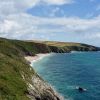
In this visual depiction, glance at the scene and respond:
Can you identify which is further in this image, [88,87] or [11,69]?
[88,87]

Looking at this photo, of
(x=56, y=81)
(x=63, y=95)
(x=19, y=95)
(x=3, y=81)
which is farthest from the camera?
(x=56, y=81)

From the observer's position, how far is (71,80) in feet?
405

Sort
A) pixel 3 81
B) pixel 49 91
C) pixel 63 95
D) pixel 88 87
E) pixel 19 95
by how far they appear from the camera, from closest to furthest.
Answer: pixel 19 95 < pixel 3 81 < pixel 49 91 < pixel 63 95 < pixel 88 87

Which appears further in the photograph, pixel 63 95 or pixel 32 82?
pixel 63 95

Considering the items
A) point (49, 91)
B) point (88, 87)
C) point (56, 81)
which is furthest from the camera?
point (56, 81)

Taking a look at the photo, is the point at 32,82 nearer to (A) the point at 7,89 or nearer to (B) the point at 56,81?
(A) the point at 7,89

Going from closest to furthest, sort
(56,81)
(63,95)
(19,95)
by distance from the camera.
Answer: (19,95) < (63,95) < (56,81)

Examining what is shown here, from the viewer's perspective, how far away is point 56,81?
120 m

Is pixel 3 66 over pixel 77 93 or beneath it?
over

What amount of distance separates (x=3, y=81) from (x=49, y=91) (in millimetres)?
13783

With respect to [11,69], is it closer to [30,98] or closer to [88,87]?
[30,98]

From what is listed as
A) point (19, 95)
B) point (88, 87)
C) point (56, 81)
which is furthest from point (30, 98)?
point (56, 81)

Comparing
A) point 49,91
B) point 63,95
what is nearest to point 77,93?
point 63,95

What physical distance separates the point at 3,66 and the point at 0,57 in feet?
35.0
